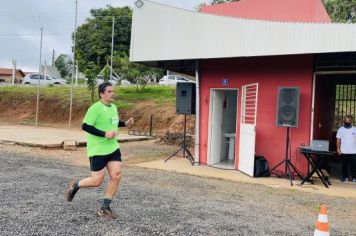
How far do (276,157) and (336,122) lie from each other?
7184 mm

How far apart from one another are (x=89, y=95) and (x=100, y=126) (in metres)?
25.2

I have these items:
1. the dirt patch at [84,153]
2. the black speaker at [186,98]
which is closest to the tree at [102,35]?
the dirt patch at [84,153]

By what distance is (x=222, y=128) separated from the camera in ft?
42.2

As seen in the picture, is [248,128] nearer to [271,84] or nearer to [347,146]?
[271,84]

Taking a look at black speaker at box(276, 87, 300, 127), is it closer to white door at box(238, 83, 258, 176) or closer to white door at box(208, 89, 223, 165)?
white door at box(238, 83, 258, 176)

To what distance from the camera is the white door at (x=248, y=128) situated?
34.5 feet

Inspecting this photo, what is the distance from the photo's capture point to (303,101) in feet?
34.4

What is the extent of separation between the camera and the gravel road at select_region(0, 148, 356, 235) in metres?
5.51

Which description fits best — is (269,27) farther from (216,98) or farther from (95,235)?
(95,235)

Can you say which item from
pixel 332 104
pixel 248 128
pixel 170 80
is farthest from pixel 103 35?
pixel 248 128

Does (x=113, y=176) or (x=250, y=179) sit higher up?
(x=113, y=176)

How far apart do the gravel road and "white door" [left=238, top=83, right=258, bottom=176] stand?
1.23 m

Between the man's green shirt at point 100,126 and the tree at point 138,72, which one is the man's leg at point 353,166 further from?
the tree at point 138,72

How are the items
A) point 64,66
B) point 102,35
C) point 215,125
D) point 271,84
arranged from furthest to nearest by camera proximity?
point 64,66 → point 102,35 → point 215,125 → point 271,84
